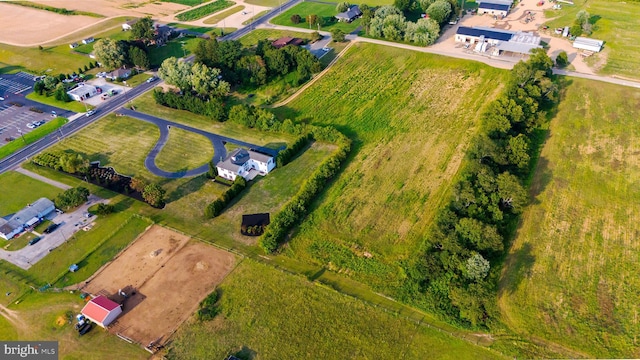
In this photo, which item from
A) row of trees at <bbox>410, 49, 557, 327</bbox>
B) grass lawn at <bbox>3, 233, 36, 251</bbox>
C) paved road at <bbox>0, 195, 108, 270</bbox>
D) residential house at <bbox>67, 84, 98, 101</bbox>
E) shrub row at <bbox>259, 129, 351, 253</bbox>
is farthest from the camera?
residential house at <bbox>67, 84, 98, 101</bbox>

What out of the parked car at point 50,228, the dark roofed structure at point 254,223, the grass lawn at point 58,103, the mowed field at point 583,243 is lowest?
the mowed field at point 583,243

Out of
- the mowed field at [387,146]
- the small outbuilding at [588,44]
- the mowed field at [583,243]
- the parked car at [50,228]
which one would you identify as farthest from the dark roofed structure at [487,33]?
the parked car at [50,228]

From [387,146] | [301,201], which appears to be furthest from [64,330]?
[387,146]

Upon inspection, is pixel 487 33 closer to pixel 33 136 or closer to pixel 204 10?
pixel 204 10

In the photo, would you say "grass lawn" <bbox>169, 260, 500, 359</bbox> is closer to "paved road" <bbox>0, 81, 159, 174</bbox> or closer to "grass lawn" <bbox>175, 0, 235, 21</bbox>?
"paved road" <bbox>0, 81, 159, 174</bbox>

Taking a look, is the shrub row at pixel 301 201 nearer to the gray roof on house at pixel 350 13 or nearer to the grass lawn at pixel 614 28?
the gray roof on house at pixel 350 13

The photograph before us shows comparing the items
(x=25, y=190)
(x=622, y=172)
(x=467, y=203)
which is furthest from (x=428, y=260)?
(x=25, y=190)

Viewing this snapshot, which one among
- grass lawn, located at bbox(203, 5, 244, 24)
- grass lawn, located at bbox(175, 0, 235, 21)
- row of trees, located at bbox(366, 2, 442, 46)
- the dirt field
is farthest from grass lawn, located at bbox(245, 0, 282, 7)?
the dirt field
